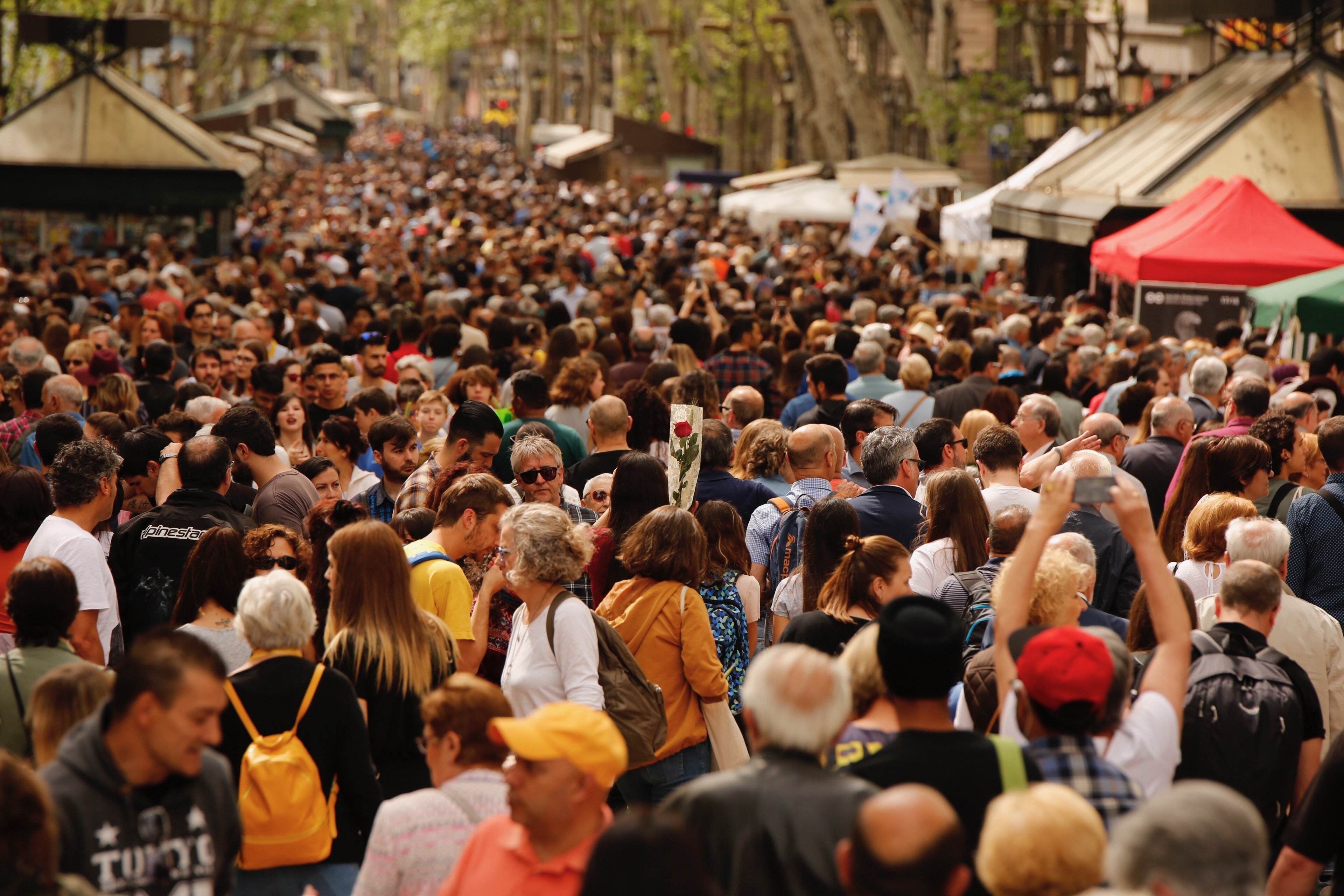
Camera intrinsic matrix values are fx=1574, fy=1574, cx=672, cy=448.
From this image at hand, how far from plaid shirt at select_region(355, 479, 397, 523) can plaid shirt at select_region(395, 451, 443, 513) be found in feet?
1.34

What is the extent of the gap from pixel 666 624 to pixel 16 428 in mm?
4806

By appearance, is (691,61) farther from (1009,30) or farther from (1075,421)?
(1075,421)

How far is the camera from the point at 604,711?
4.92 m

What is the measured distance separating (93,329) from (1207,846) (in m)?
10.5

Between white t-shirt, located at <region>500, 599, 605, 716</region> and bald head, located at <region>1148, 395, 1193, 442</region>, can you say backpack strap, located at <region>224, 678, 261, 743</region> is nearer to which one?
white t-shirt, located at <region>500, 599, 605, 716</region>

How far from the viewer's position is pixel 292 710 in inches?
158

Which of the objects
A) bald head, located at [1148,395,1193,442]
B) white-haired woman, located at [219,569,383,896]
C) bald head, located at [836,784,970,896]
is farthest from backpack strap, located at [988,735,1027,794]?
bald head, located at [1148,395,1193,442]

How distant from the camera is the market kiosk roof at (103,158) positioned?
75.0ft

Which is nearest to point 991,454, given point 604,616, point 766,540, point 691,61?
point 766,540

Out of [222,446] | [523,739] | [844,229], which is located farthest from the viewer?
[844,229]

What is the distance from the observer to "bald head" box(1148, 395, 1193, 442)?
26.6 feet

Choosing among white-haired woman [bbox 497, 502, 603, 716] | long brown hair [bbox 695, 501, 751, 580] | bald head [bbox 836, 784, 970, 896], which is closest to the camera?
bald head [bbox 836, 784, 970, 896]

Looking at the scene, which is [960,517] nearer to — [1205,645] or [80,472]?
[1205,645]

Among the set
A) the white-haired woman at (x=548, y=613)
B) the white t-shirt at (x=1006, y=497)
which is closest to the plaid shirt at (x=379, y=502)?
the white-haired woman at (x=548, y=613)
